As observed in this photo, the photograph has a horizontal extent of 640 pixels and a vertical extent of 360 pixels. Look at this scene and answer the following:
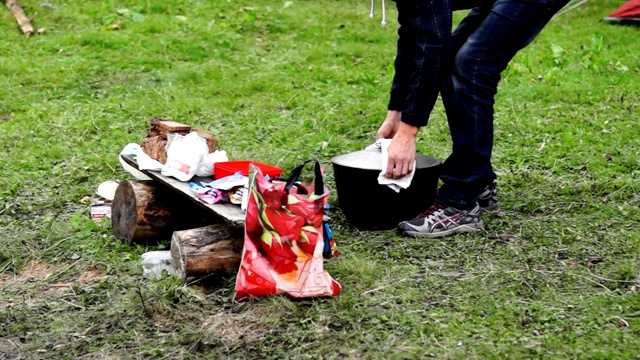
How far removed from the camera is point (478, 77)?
161 inches

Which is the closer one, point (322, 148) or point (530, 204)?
point (530, 204)

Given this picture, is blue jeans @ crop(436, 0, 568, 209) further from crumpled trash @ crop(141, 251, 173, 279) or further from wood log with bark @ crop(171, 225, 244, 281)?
crumpled trash @ crop(141, 251, 173, 279)

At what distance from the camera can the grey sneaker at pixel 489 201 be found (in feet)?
14.9

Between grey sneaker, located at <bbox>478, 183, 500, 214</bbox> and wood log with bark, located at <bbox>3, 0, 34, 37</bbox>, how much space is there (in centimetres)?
627

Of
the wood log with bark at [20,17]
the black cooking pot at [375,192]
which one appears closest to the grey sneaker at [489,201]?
the black cooking pot at [375,192]

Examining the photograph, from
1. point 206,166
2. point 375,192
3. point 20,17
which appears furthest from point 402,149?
point 20,17

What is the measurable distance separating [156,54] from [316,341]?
5.91 m

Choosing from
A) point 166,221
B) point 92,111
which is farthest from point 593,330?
point 92,111

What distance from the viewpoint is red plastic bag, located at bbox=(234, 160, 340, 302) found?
3.44 m

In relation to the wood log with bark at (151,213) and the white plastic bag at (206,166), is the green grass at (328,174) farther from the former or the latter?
the white plastic bag at (206,166)

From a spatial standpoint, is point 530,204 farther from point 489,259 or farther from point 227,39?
point 227,39

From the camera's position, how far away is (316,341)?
10.4 ft

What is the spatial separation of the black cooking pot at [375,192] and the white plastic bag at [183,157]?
714 mm

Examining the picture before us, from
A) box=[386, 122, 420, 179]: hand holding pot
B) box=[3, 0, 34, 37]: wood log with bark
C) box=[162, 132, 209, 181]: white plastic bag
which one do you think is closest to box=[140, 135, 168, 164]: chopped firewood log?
box=[162, 132, 209, 181]: white plastic bag
